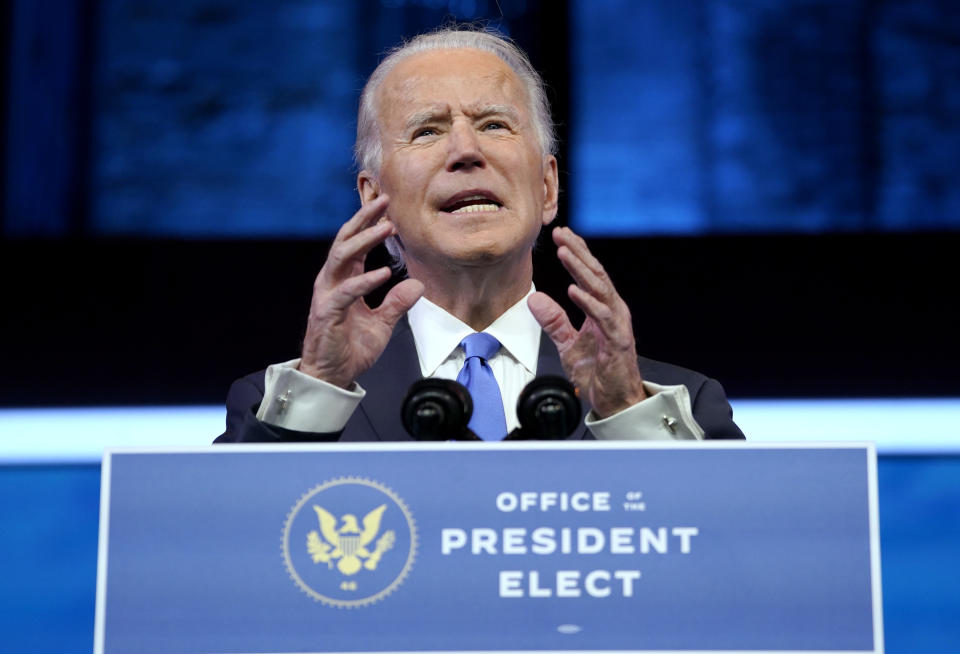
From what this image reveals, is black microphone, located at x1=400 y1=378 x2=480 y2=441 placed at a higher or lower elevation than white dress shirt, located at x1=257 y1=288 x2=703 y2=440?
lower

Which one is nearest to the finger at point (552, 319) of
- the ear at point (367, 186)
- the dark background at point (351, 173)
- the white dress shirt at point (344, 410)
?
the white dress shirt at point (344, 410)

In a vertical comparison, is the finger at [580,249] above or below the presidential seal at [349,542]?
above

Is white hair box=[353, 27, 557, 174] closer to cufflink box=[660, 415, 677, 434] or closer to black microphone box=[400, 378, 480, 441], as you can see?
cufflink box=[660, 415, 677, 434]

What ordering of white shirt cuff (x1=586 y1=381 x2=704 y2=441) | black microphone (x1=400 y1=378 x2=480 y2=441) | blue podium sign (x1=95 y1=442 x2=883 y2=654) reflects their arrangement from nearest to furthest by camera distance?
1. blue podium sign (x1=95 y1=442 x2=883 y2=654)
2. black microphone (x1=400 y1=378 x2=480 y2=441)
3. white shirt cuff (x1=586 y1=381 x2=704 y2=441)

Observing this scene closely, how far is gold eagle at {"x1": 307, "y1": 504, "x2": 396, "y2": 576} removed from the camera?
1.03 meters

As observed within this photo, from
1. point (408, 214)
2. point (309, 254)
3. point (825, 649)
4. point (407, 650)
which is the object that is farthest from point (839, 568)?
point (309, 254)

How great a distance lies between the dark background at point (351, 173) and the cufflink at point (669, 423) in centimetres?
187

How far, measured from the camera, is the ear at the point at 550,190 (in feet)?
6.68

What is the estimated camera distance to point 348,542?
1.03 m

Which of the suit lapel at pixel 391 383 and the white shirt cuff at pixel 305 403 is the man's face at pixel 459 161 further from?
the white shirt cuff at pixel 305 403

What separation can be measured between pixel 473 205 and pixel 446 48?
0.32 meters

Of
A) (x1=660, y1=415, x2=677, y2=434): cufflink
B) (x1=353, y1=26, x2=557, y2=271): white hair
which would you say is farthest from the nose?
(x1=660, y1=415, x2=677, y2=434): cufflink

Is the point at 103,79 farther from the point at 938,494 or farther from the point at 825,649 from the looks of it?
the point at 825,649

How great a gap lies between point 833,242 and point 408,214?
175 cm
